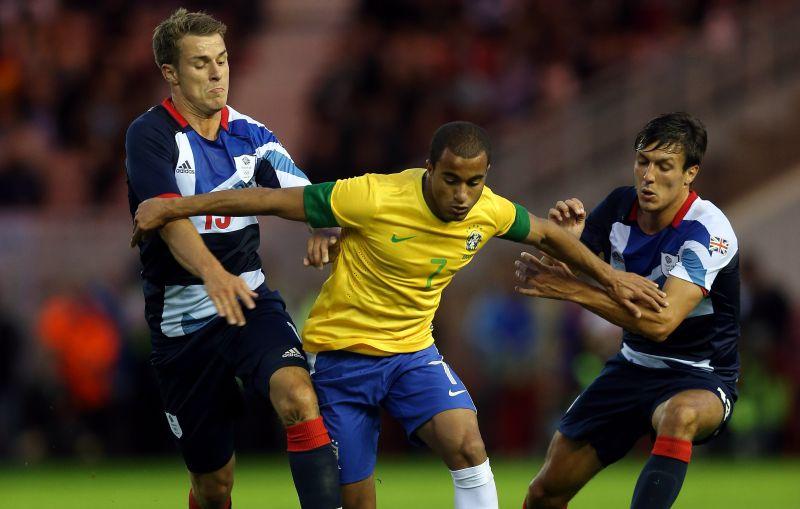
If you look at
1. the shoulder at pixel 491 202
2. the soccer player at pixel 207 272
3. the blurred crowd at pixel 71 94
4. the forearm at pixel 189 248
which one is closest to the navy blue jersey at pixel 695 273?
the shoulder at pixel 491 202

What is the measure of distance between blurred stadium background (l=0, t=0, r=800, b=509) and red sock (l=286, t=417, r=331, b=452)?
4761mm

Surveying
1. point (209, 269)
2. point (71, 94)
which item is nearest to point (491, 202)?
point (209, 269)

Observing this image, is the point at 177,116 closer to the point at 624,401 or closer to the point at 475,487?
the point at 475,487

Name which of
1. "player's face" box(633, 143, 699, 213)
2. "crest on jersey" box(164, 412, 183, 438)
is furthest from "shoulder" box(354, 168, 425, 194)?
"crest on jersey" box(164, 412, 183, 438)

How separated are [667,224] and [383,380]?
5.76 ft

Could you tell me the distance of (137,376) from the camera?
15039mm

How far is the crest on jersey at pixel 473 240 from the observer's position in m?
6.99

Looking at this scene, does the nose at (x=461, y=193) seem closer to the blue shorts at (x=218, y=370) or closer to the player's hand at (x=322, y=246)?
the player's hand at (x=322, y=246)

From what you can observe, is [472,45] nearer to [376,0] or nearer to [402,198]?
[376,0]

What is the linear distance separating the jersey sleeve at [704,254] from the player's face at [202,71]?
2.50m

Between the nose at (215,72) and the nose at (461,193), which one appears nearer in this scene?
the nose at (461,193)

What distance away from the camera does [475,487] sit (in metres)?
6.82

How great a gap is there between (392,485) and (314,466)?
21.3ft

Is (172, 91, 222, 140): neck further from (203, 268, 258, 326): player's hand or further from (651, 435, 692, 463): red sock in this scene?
(651, 435, 692, 463): red sock
